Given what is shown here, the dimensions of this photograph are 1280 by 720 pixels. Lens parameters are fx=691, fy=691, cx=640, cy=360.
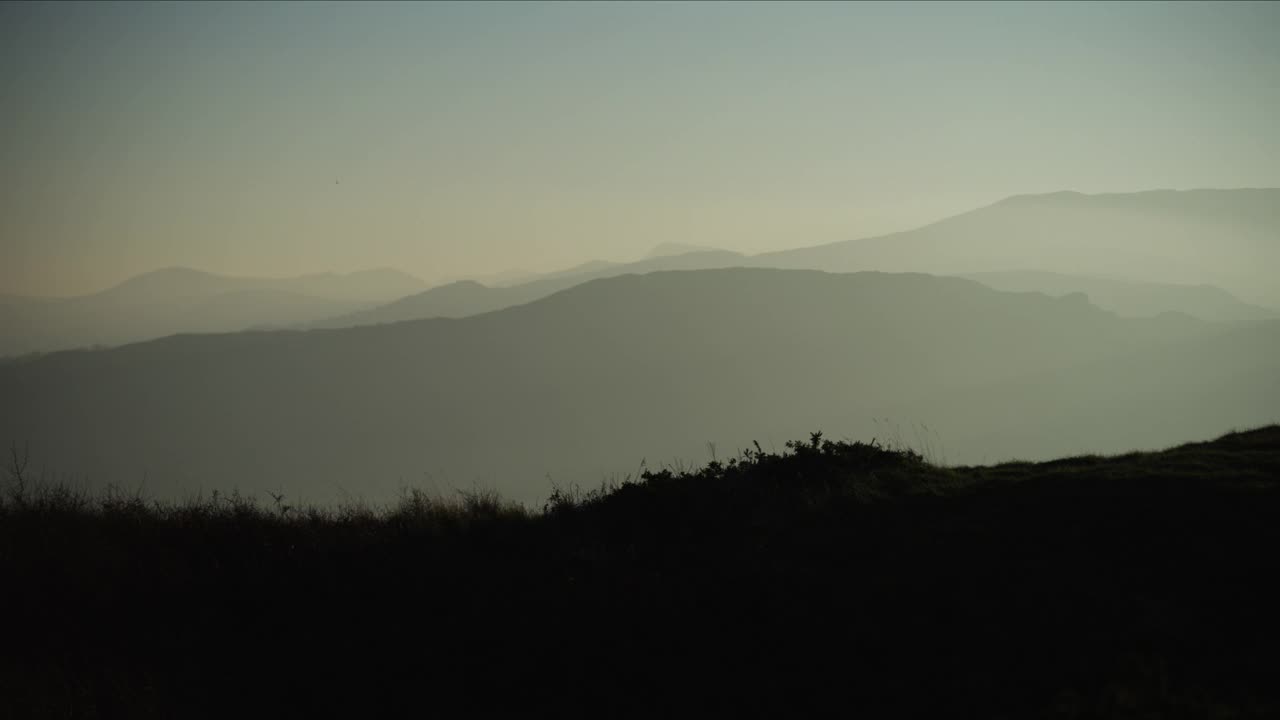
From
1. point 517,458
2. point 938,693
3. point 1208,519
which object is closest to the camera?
point 938,693

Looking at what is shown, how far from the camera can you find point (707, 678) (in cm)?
631

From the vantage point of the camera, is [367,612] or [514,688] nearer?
[514,688]

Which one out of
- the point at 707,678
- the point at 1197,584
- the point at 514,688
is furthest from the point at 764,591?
the point at 1197,584

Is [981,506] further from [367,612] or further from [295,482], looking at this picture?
[295,482]

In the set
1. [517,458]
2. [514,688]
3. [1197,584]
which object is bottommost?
[517,458]

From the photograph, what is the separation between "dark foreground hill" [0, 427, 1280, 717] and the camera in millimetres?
5551

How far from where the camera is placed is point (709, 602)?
24.2 ft

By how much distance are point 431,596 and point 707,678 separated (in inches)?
145

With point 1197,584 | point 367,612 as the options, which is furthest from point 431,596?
point 1197,584

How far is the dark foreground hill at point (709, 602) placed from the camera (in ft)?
18.2

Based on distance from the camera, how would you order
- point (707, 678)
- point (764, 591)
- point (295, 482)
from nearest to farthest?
point (707, 678), point (764, 591), point (295, 482)

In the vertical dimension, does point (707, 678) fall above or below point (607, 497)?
below

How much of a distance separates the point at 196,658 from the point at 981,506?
911 centimetres

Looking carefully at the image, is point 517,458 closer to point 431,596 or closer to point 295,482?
point 295,482
